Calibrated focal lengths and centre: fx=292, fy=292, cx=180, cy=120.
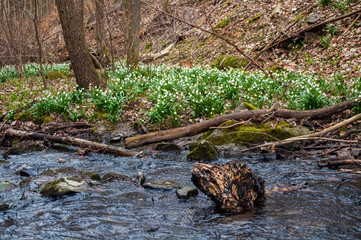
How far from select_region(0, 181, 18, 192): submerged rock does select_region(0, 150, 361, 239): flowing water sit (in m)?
0.12

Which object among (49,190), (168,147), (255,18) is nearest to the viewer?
(49,190)

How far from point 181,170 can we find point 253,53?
8.44 m

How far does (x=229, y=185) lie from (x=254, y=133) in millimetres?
2966

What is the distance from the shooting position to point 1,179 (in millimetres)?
4965

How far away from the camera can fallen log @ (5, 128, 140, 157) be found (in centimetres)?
630

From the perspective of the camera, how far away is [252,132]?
19.2 ft

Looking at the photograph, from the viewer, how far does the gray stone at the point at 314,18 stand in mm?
10934

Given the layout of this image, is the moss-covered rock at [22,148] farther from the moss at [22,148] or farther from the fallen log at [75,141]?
the fallen log at [75,141]

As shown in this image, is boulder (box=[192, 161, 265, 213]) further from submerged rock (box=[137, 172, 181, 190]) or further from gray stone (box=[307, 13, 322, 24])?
gray stone (box=[307, 13, 322, 24])

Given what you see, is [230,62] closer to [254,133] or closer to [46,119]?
[254,133]

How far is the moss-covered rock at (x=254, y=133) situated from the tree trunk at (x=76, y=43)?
524cm

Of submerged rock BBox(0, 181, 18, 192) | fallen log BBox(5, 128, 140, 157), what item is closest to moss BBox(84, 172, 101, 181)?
submerged rock BBox(0, 181, 18, 192)

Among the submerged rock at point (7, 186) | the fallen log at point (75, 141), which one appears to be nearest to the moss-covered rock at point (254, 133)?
the fallen log at point (75, 141)

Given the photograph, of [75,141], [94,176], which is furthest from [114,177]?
[75,141]
